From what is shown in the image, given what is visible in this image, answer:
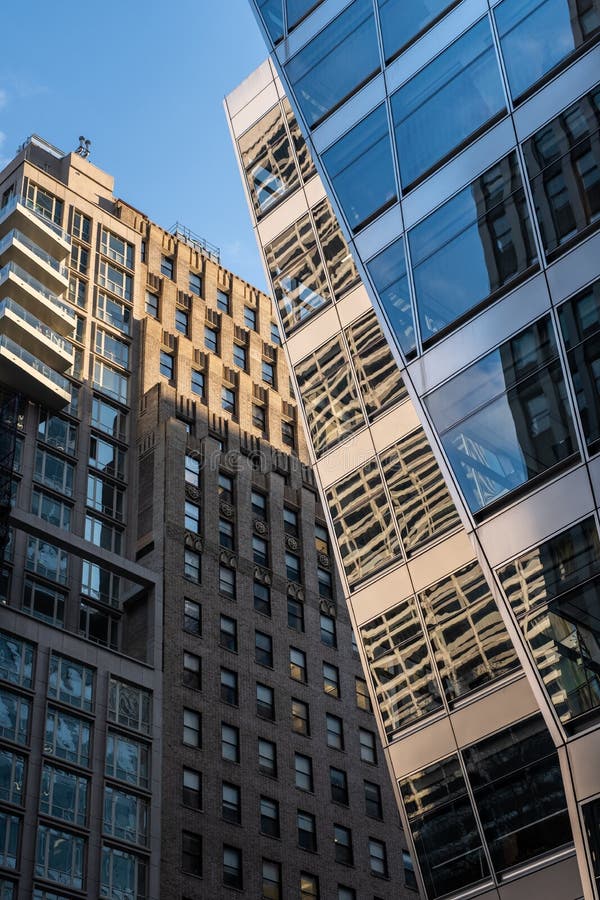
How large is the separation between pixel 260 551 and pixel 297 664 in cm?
660

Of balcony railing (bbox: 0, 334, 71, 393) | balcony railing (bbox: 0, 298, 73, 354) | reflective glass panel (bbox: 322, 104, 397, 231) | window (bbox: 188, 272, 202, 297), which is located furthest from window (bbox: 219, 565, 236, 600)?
reflective glass panel (bbox: 322, 104, 397, 231)

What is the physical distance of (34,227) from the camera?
69.7 metres

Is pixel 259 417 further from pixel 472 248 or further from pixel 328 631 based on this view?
pixel 472 248

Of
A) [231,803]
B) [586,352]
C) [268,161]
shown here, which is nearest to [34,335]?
[231,803]

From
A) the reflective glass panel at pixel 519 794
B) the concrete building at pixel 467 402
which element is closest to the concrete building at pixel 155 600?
the concrete building at pixel 467 402

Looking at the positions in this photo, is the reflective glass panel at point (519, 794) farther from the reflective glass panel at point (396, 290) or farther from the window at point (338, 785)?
the window at point (338, 785)

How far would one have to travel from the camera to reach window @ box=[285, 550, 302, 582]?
228 feet

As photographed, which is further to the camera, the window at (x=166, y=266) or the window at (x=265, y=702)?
the window at (x=166, y=266)

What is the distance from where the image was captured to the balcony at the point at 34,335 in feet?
213

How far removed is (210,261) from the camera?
8281 cm

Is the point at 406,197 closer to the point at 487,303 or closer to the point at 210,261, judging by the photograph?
the point at 487,303

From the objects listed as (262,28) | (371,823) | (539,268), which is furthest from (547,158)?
(371,823)

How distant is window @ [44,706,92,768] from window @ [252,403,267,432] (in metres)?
27.6

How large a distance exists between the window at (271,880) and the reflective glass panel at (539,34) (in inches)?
1570
